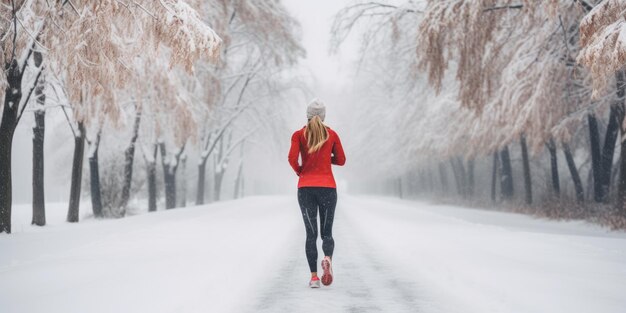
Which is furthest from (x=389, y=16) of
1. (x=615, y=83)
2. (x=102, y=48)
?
(x=102, y=48)

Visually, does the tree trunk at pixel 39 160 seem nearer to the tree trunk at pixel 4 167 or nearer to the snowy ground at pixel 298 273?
the tree trunk at pixel 4 167

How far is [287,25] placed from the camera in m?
17.9

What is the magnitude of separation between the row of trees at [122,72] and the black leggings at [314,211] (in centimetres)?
231

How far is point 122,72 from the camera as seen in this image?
310 inches

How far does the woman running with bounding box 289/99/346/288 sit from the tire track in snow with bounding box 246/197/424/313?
0.32m

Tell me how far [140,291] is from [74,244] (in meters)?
4.54

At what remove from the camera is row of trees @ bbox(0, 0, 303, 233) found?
694cm

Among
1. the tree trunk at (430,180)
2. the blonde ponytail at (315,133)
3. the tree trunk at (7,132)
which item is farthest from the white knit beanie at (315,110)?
the tree trunk at (430,180)

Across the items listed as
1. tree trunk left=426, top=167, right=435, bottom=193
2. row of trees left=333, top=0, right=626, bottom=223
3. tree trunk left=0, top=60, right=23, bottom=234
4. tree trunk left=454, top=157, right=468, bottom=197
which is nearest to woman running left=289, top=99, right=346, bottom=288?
row of trees left=333, top=0, right=626, bottom=223

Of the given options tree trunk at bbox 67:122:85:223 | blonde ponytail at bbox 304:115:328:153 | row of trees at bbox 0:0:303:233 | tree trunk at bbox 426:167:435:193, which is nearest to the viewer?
blonde ponytail at bbox 304:115:328:153

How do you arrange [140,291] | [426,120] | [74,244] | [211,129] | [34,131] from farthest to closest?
1. [211,129]
2. [426,120]
3. [34,131]
4. [74,244]
5. [140,291]

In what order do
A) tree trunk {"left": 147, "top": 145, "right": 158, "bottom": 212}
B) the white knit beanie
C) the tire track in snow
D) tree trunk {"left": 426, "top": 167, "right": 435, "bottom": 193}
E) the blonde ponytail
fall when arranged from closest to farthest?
1. the tire track in snow
2. the blonde ponytail
3. the white knit beanie
4. tree trunk {"left": 147, "top": 145, "right": 158, "bottom": 212}
5. tree trunk {"left": 426, "top": 167, "right": 435, "bottom": 193}

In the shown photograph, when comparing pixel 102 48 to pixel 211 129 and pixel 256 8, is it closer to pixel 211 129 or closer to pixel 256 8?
pixel 256 8

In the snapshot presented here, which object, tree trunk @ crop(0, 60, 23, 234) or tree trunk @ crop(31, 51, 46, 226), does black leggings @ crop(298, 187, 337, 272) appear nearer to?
tree trunk @ crop(0, 60, 23, 234)
